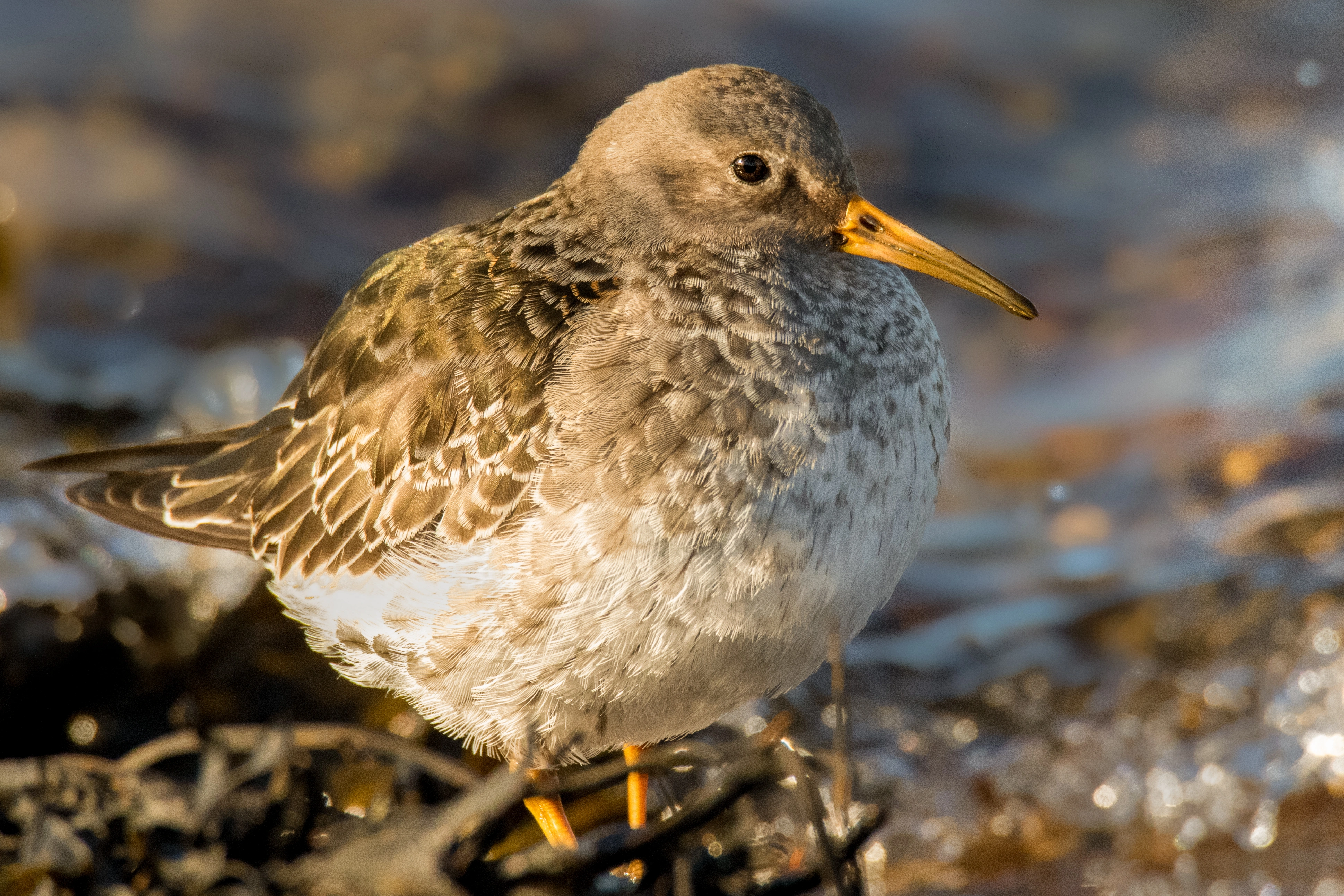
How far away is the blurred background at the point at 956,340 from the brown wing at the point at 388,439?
2.18ft

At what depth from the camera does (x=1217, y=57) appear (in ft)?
39.6

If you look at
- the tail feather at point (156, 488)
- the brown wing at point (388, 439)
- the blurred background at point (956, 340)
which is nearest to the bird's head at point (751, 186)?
the brown wing at point (388, 439)

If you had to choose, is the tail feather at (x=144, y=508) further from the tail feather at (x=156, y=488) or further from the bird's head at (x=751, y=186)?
the bird's head at (x=751, y=186)

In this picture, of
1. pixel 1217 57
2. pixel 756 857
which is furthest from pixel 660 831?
pixel 1217 57

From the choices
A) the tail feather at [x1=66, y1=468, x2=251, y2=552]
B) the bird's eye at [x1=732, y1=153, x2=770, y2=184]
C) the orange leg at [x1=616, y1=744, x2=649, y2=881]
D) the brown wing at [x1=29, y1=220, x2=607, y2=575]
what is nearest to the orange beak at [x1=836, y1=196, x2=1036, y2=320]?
the bird's eye at [x1=732, y1=153, x2=770, y2=184]

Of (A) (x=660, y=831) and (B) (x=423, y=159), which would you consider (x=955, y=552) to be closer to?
(A) (x=660, y=831)

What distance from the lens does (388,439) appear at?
13.0 feet

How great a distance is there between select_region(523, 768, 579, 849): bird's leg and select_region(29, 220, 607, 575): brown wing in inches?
35.4

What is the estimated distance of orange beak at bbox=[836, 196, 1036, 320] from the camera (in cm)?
394

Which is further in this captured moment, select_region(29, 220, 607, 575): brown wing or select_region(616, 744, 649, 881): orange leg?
select_region(616, 744, 649, 881): orange leg

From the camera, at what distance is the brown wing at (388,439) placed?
3.72 m

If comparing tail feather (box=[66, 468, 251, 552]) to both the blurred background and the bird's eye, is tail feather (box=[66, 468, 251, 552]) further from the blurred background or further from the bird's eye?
the bird's eye

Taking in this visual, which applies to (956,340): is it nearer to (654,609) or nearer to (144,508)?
(144,508)

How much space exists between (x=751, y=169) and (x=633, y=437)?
38.1 inches
